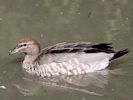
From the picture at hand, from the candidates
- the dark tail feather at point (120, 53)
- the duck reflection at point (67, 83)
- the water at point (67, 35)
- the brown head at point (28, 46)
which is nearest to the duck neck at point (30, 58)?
the brown head at point (28, 46)

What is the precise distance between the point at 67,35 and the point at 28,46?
1.33 metres

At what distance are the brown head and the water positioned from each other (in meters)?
0.31

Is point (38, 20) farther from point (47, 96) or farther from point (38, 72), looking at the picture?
point (47, 96)

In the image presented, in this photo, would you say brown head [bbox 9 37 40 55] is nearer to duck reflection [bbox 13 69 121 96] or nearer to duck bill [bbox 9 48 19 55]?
duck bill [bbox 9 48 19 55]

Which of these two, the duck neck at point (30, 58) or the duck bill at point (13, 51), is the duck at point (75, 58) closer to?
the duck neck at point (30, 58)

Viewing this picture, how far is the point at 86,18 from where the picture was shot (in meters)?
12.9

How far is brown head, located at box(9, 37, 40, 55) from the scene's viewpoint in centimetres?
1085

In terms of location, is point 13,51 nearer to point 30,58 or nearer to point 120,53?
point 30,58

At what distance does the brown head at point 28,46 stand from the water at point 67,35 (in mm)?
306

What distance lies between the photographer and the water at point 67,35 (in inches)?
381

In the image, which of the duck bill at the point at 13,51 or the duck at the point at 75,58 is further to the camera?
the duck bill at the point at 13,51

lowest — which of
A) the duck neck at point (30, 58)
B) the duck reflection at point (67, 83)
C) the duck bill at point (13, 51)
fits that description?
the duck reflection at point (67, 83)

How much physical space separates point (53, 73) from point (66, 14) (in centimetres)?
285

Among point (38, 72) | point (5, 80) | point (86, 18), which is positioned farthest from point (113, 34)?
point (5, 80)
